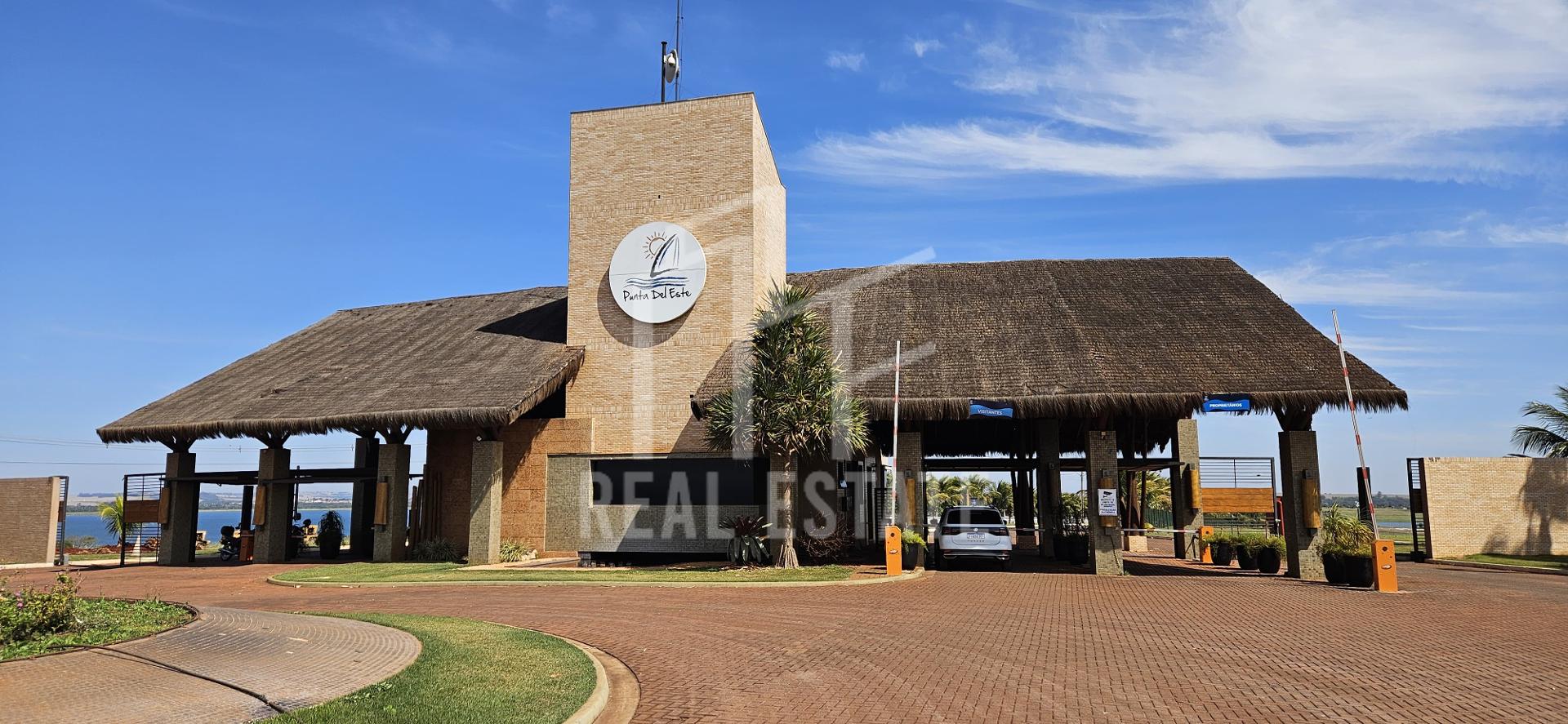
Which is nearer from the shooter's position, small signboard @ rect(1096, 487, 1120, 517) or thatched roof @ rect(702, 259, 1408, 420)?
small signboard @ rect(1096, 487, 1120, 517)

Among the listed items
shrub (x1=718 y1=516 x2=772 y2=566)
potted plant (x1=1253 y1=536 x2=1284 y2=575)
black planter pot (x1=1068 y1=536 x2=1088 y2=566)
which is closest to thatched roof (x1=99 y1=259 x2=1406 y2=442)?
potted plant (x1=1253 y1=536 x2=1284 y2=575)

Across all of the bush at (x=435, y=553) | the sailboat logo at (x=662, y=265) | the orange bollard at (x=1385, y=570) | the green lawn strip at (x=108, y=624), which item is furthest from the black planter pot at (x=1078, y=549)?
the green lawn strip at (x=108, y=624)

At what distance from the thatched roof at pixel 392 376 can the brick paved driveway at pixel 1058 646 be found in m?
7.03

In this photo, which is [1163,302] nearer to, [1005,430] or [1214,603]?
[1005,430]

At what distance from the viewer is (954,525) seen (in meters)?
23.8

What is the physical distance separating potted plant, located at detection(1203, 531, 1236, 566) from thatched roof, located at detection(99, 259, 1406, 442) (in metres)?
4.65

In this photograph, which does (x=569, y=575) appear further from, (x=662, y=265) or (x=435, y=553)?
(x=662, y=265)

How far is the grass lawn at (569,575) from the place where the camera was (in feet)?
67.9

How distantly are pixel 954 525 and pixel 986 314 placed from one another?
21.4 ft

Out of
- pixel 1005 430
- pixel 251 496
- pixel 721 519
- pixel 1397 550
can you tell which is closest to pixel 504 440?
pixel 721 519

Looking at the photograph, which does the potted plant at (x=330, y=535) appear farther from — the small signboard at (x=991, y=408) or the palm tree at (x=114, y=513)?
the small signboard at (x=991, y=408)

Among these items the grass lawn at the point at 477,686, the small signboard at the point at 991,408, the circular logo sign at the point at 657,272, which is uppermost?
the circular logo sign at the point at 657,272

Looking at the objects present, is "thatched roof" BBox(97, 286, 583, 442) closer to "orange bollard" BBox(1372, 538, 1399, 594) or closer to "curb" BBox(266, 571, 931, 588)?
"curb" BBox(266, 571, 931, 588)

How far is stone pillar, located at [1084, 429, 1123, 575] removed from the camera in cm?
2209
